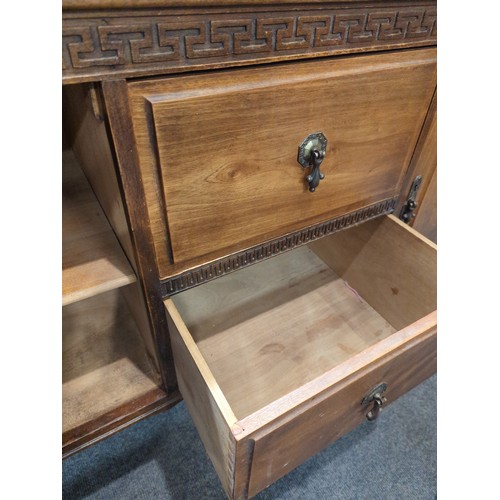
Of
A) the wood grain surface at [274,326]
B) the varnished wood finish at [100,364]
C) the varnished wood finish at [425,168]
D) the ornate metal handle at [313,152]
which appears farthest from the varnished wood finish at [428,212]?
the varnished wood finish at [100,364]

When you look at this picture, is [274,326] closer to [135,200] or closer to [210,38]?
[135,200]

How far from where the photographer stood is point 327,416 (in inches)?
18.7

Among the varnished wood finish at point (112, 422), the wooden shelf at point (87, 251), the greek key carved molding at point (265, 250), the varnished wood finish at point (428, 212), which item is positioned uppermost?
the wooden shelf at point (87, 251)

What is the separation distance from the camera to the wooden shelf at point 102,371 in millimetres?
613

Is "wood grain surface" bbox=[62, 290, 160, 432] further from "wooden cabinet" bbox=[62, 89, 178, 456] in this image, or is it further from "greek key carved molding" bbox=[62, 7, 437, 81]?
"greek key carved molding" bbox=[62, 7, 437, 81]

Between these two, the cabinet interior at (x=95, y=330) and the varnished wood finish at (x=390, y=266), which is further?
the varnished wood finish at (x=390, y=266)

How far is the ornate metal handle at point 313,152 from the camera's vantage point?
46 cm

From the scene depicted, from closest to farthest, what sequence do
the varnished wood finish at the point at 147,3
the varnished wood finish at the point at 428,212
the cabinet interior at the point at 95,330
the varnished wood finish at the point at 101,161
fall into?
the varnished wood finish at the point at 147,3 < the varnished wood finish at the point at 101,161 < the cabinet interior at the point at 95,330 < the varnished wood finish at the point at 428,212

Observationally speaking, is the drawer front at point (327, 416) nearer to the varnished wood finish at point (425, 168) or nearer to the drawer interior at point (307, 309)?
the drawer interior at point (307, 309)

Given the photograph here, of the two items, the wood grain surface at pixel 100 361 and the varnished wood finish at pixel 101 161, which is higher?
the varnished wood finish at pixel 101 161

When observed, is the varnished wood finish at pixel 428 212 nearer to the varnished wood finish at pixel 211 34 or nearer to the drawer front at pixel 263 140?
the drawer front at pixel 263 140

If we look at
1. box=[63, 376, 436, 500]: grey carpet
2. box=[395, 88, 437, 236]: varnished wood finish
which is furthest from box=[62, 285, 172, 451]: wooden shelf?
box=[395, 88, 437, 236]: varnished wood finish

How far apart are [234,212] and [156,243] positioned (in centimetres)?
10

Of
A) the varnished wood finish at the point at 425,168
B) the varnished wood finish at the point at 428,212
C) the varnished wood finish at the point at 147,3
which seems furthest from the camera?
the varnished wood finish at the point at 428,212
